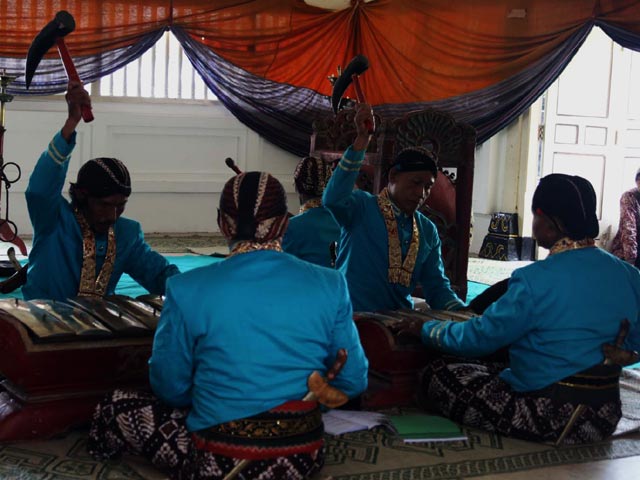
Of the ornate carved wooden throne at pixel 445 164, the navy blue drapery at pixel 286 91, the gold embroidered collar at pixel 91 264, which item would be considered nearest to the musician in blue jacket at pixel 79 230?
the gold embroidered collar at pixel 91 264

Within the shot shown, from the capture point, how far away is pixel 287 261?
6.69ft

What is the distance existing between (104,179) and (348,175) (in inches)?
36.2

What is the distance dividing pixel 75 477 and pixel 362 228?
63.8 inches

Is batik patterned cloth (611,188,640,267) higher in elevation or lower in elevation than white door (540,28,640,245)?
lower

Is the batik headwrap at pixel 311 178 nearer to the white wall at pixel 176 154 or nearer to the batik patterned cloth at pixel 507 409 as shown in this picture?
the batik patterned cloth at pixel 507 409

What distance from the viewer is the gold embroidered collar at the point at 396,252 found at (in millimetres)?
3434

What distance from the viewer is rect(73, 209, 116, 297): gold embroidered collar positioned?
10.1 feet

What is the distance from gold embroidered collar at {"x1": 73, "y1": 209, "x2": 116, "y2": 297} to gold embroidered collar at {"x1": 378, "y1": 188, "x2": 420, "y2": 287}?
112 cm

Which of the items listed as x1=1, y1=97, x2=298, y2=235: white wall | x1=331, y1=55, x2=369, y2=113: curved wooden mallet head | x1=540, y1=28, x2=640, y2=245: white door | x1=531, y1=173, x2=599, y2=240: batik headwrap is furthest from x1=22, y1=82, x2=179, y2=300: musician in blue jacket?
x1=540, y1=28, x2=640, y2=245: white door

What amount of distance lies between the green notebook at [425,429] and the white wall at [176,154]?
5.28 m

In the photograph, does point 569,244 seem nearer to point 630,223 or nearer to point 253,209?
point 253,209

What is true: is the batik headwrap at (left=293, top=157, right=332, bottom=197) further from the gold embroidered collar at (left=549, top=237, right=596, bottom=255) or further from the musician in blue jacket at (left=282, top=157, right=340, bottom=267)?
the gold embroidered collar at (left=549, top=237, right=596, bottom=255)

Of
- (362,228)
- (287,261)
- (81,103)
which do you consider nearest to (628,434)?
(362,228)

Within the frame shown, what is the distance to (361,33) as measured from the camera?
8570 mm
